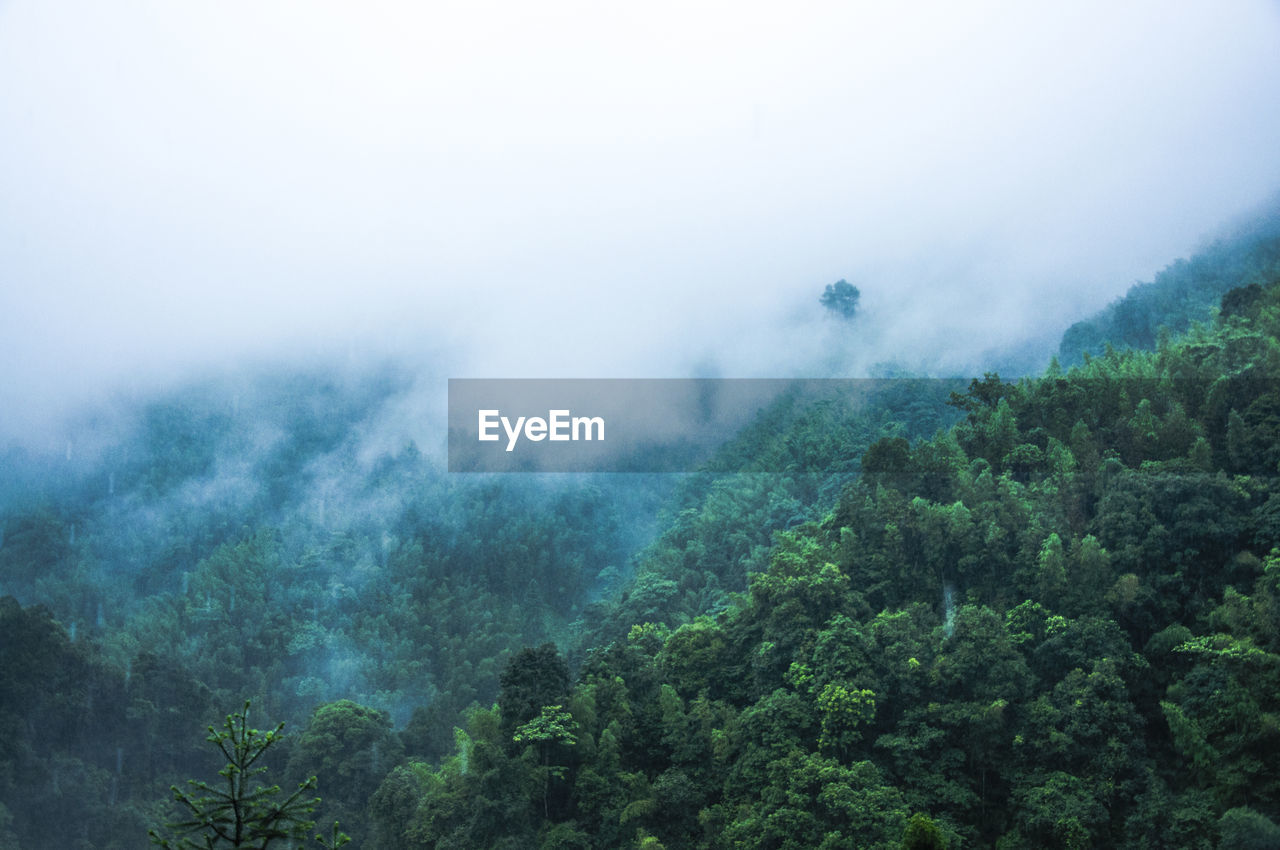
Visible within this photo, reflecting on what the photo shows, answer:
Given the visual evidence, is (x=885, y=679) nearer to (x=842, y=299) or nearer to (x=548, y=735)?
(x=548, y=735)

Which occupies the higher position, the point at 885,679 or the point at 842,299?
the point at 842,299

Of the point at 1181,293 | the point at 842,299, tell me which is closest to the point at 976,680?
the point at 1181,293

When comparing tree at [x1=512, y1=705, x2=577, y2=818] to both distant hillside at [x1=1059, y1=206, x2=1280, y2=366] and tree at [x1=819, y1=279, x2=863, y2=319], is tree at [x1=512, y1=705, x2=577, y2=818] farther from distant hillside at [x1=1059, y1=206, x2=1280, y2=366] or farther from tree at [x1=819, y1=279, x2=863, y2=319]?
tree at [x1=819, y1=279, x2=863, y2=319]

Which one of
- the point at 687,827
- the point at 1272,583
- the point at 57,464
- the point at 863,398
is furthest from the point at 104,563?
the point at 1272,583

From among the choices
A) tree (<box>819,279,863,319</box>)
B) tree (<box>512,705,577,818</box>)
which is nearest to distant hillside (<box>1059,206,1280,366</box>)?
tree (<box>819,279,863,319</box>)

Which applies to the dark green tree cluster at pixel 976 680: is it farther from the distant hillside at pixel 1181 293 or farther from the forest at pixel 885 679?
the distant hillside at pixel 1181 293

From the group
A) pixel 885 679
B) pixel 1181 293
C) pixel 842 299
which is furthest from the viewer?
pixel 842 299
